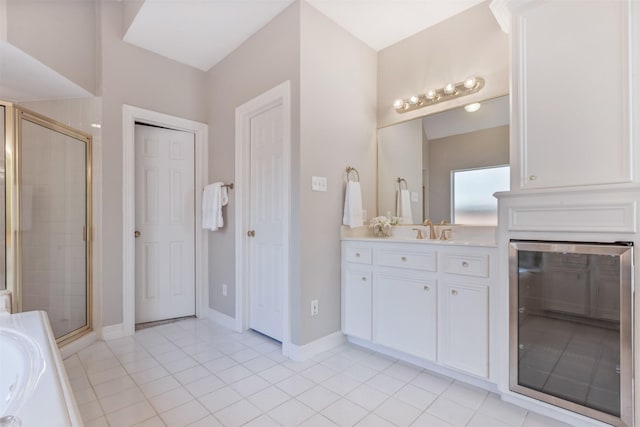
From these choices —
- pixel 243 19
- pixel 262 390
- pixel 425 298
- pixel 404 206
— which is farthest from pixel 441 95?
pixel 262 390

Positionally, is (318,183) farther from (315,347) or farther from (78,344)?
(78,344)

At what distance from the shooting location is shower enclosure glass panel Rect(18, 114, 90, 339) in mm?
2100

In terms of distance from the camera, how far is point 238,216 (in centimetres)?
280

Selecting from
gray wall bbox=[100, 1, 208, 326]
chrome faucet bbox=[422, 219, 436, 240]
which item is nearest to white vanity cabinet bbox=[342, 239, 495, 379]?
chrome faucet bbox=[422, 219, 436, 240]

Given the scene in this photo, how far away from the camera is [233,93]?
291 cm

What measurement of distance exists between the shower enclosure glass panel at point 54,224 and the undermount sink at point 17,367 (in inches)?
39.5

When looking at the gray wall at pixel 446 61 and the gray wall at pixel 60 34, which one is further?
the gray wall at pixel 446 61

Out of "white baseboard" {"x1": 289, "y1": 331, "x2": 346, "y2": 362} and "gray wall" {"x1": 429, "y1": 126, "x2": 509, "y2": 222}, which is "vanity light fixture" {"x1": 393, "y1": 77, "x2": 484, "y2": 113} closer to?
"gray wall" {"x1": 429, "y1": 126, "x2": 509, "y2": 222}

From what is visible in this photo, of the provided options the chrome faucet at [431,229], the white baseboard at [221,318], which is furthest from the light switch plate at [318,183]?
the white baseboard at [221,318]

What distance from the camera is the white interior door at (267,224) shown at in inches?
99.2

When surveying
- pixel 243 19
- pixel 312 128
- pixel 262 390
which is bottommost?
pixel 262 390

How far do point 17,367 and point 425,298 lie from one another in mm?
2067

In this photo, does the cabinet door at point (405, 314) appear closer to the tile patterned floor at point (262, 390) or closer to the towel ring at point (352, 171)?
the tile patterned floor at point (262, 390)

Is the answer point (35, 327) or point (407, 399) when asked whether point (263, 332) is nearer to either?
point (407, 399)
